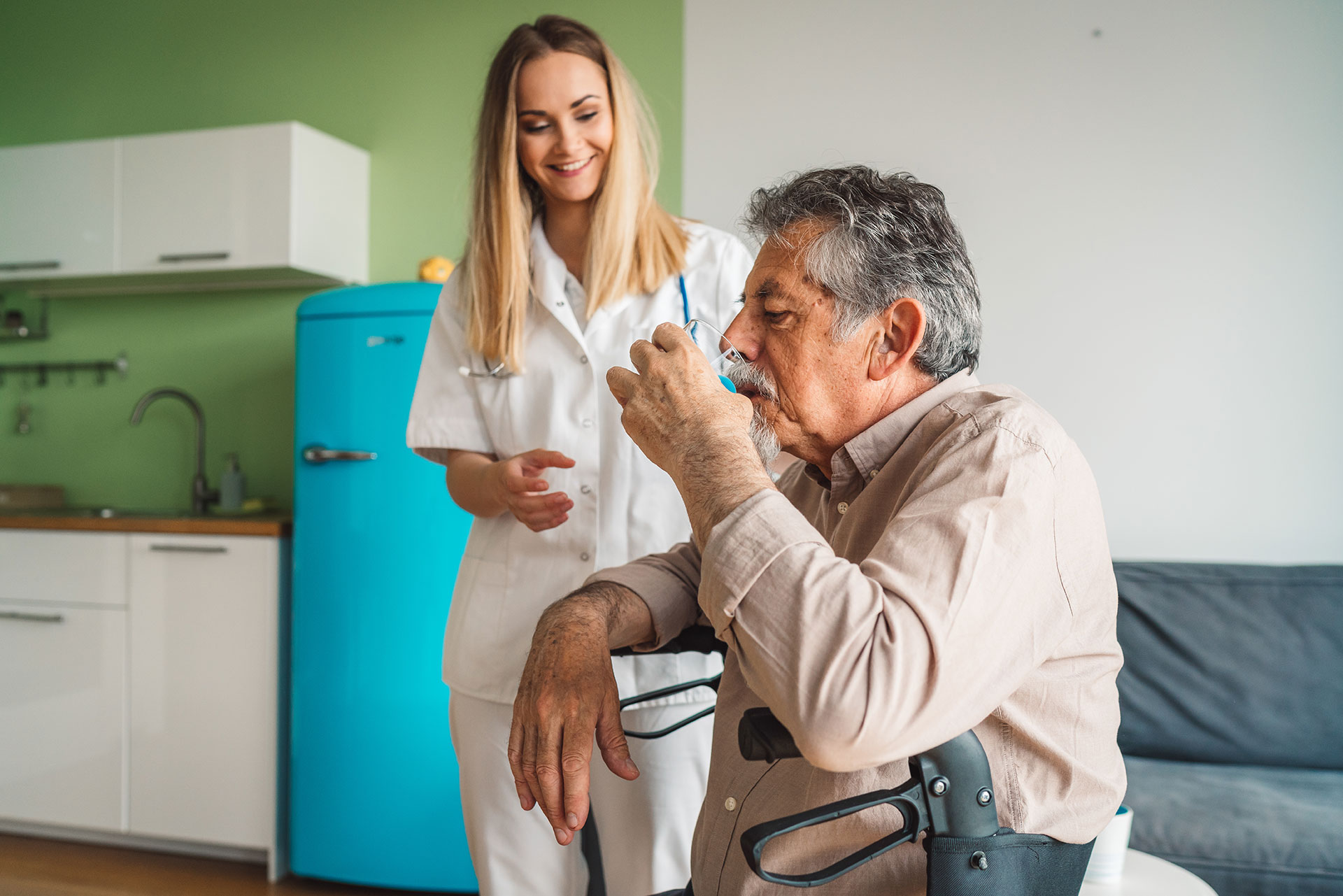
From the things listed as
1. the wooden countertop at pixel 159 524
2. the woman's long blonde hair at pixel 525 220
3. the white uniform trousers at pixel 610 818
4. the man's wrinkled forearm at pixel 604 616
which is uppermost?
the woman's long blonde hair at pixel 525 220

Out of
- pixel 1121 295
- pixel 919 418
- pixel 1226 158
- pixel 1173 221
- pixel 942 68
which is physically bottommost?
pixel 919 418

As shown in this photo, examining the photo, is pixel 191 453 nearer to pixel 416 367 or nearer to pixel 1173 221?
pixel 416 367

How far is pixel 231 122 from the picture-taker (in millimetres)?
3514

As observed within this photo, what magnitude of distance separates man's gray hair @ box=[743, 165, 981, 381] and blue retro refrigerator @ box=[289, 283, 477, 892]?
5.99 feet

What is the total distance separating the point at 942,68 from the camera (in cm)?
284

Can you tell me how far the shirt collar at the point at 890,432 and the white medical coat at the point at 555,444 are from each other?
0.44 metres

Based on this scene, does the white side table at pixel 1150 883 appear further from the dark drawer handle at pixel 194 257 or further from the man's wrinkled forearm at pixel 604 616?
the dark drawer handle at pixel 194 257

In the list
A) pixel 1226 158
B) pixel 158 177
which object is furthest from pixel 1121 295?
pixel 158 177

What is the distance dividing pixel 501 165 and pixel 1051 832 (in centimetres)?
115

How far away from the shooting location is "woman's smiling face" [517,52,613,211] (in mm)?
1468

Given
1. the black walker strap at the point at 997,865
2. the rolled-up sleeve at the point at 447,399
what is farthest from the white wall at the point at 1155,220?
the black walker strap at the point at 997,865

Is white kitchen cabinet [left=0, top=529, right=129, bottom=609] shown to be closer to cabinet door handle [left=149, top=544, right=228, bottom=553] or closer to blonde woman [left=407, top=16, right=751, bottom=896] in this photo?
cabinet door handle [left=149, top=544, right=228, bottom=553]

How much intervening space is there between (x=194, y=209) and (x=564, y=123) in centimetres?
220

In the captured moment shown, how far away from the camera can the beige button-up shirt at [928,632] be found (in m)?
0.72
